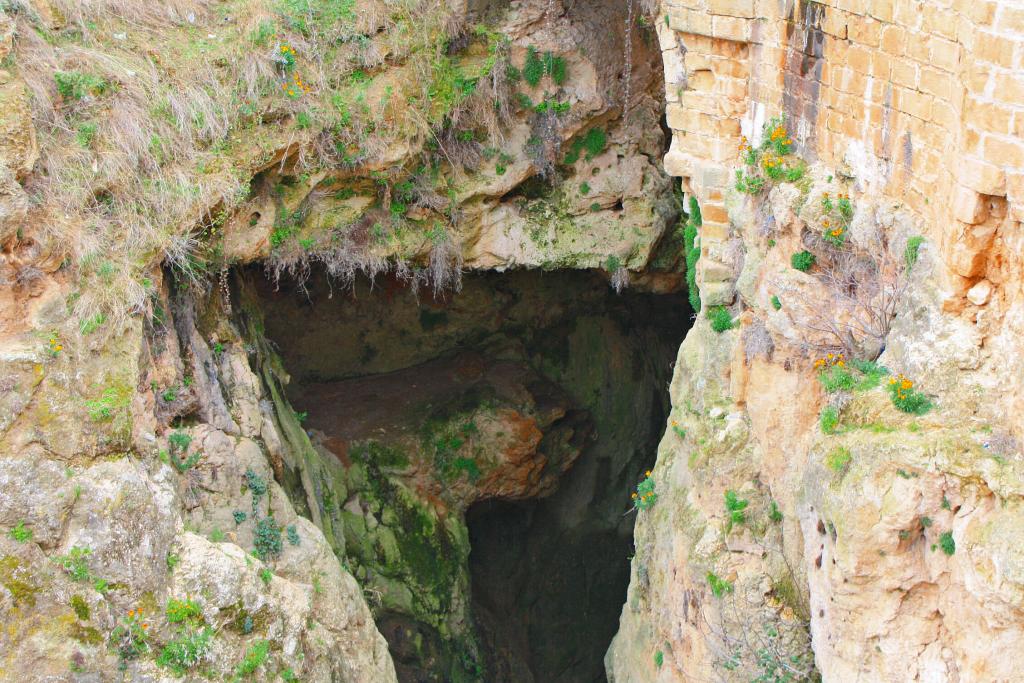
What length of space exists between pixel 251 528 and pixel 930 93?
20.8 ft

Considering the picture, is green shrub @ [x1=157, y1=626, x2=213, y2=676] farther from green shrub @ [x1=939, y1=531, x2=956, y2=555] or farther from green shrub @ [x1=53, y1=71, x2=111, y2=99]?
green shrub @ [x1=939, y1=531, x2=956, y2=555]

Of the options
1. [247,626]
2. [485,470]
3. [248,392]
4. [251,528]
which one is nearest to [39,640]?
[247,626]

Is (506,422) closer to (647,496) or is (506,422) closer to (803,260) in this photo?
(647,496)

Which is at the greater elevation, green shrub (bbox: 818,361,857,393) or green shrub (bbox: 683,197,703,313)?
green shrub (bbox: 683,197,703,313)

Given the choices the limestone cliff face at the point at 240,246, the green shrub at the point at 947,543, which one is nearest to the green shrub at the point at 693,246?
the limestone cliff face at the point at 240,246

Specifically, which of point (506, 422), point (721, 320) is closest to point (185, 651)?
point (721, 320)

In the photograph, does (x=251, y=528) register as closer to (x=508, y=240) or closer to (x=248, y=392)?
(x=248, y=392)

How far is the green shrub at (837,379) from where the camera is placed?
7.09 m

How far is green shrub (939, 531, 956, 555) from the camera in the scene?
6.20 meters

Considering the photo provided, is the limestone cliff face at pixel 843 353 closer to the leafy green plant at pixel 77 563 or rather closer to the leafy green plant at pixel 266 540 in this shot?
the leafy green plant at pixel 266 540

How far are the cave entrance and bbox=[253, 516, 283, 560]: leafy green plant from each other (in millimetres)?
4412

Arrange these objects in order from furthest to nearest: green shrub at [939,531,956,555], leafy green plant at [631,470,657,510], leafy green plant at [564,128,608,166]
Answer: leafy green plant at [564,128,608,166]
leafy green plant at [631,470,657,510]
green shrub at [939,531,956,555]

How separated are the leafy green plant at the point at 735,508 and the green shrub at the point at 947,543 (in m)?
2.19

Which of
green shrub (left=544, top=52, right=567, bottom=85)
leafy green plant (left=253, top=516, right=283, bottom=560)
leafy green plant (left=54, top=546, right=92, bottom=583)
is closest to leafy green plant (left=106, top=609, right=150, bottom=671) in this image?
leafy green plant (left=54, top=546, right=92, bottom=583)
